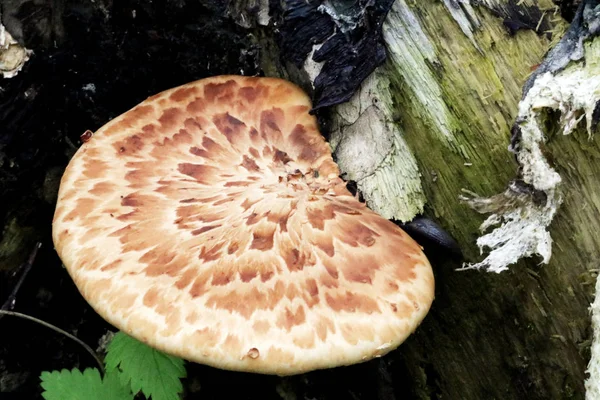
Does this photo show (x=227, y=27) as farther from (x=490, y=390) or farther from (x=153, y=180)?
(x=490, y=390)

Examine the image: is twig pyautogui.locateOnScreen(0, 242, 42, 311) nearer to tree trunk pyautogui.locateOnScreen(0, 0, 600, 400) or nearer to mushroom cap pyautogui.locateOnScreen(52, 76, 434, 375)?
tree trunk pyautogui.locateOnScreen(0, 0, 600, 400)

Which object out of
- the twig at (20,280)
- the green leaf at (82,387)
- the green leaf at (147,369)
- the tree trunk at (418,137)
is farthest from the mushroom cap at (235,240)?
the twig at (20,280)

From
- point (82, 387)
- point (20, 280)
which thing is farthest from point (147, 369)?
point (20, 280)

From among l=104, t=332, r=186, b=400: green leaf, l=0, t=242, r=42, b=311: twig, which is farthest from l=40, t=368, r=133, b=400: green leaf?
l=0, t=242, r=42, b=311: twig

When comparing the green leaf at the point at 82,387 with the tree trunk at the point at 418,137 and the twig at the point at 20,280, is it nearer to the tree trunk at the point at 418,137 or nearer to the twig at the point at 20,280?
the twig at the point at 20,280

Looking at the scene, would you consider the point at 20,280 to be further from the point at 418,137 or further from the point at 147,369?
the point at 418,137
